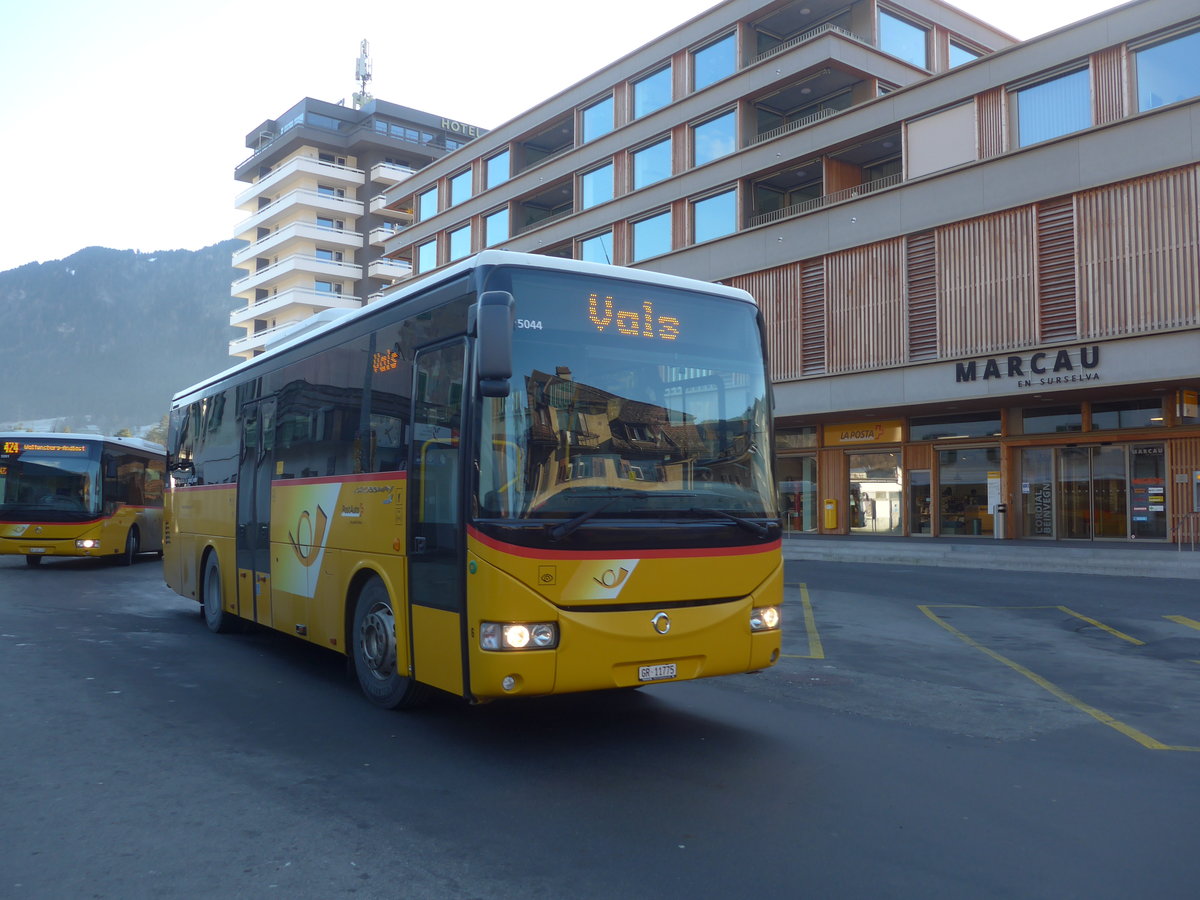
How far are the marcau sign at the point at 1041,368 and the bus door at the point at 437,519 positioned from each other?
21.3 m

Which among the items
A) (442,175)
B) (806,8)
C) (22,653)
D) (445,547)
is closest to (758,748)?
(445,547)

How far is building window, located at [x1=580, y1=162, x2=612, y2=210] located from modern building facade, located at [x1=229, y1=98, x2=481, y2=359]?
28773mm

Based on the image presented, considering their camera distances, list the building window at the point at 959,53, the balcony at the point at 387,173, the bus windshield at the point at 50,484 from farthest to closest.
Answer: the balcony at the point at 387,173, the building window at the point at 959,53, the bus windshield at the point at 50,484

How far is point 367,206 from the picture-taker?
69.7m

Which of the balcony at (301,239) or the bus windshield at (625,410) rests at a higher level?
the balcony at (301,239)

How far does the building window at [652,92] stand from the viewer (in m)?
37.0

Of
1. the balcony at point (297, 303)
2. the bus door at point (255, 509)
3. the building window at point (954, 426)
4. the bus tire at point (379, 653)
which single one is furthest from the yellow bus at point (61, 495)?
the balcony at point (297, 303)

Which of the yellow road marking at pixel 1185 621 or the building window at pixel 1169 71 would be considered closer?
the yellow road marking at pixel 1185 621

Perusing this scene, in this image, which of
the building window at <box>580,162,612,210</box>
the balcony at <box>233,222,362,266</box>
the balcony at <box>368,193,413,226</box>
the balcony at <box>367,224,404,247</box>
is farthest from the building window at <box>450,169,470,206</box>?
the balcony at <box>233,222,362,266</box>

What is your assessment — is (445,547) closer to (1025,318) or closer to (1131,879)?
(1131,879)

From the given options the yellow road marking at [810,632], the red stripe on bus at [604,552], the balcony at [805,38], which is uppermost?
the balcony at [805,38]

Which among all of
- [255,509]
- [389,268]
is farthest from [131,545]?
[389,268]

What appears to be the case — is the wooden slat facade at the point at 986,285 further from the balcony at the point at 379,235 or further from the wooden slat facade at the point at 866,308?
the balcony at the point at 379,235

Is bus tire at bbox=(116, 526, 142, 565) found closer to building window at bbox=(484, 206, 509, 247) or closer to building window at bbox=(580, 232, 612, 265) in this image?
building window at bbox=(580, 232, 612, 265)
